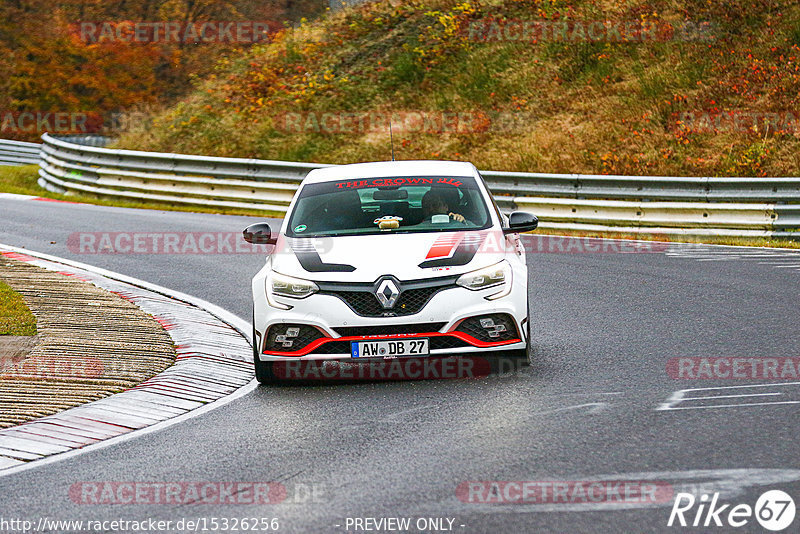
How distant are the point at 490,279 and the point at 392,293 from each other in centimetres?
80

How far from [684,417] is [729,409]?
380mm

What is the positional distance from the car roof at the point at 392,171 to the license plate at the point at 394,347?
2.08 metres

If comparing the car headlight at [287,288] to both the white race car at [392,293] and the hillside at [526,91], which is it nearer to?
the white race car at [392,293]

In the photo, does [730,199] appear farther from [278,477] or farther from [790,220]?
[278,477]

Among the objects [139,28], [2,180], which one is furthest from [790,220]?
[139,28]

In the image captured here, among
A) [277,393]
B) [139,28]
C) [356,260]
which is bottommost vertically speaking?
[277,393]

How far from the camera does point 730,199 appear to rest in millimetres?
18078

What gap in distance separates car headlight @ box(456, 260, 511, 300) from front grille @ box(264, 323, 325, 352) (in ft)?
3.81

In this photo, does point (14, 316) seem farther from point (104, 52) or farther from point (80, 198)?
point (104, 52)

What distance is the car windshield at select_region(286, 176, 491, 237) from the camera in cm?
927

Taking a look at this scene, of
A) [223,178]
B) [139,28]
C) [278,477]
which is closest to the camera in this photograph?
[278,477]

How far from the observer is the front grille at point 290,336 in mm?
8391

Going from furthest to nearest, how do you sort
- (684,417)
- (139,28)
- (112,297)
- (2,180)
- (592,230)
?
(139,28) < (2,180) < (592,230) < (112,297) < (684,417)

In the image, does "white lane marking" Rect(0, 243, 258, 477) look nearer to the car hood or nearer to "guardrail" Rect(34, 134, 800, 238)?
the car hood
